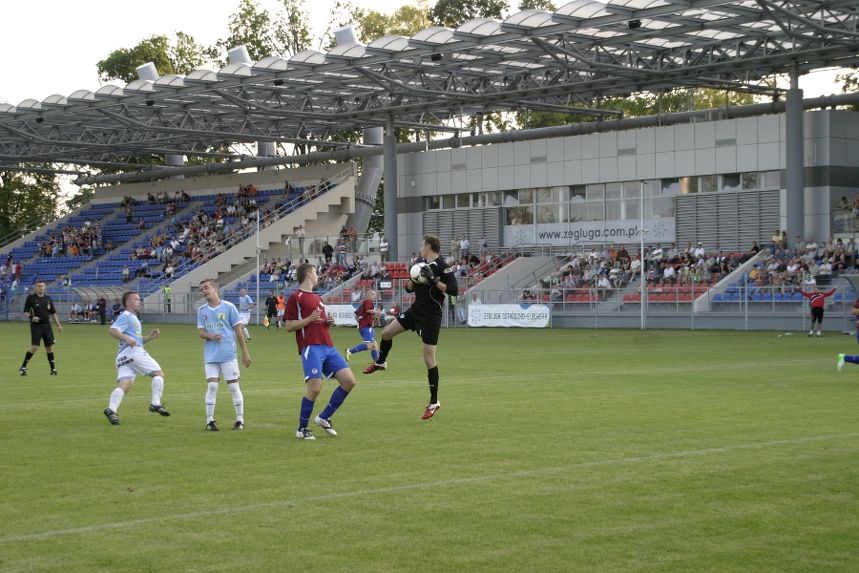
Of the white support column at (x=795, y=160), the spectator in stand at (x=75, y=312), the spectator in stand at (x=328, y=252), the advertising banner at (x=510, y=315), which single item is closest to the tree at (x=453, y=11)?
the spectator in stand at (x=328, y=252)

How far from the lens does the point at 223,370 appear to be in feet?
46.4

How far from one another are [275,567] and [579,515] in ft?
8.02

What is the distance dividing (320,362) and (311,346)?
0.65 feet

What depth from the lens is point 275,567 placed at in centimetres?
731

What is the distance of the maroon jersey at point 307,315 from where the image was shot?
43.0 ft

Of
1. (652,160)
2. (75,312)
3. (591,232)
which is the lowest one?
(75,312)

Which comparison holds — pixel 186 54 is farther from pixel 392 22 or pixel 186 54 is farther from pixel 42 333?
pixel 42 333

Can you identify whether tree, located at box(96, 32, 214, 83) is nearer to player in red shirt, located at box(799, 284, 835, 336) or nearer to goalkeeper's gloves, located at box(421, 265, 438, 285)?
player in red shirt, located at box(799, 284, 835, 336)

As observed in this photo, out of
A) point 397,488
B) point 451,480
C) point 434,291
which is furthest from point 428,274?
point 397,488

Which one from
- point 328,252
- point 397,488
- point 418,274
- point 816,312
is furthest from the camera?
point 328,252

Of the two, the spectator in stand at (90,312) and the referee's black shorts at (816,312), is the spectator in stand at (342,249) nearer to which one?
the spectator in stand at (90,312)

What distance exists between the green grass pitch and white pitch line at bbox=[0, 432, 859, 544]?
31 mm

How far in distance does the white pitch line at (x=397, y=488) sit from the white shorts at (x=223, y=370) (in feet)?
14.9

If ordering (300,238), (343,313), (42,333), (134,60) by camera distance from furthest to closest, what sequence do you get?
(134,60) < (300,238) < (343,313) < (42,333)
